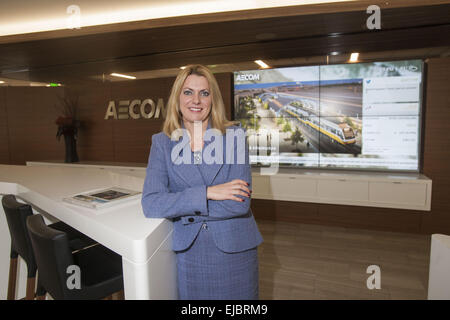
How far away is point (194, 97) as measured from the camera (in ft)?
4.78

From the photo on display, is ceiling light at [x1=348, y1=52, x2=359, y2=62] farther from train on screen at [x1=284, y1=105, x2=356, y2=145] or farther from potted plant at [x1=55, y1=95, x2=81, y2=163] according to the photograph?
potted plant at [x1=55, y1=95, x2=81, y2=163]

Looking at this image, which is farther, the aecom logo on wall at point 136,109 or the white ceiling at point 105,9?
the aecom logo on wall at point 136,109

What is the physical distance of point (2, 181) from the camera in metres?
2.13

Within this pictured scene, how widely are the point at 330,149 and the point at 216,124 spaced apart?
290 cm

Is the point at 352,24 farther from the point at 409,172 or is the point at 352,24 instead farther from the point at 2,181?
the point at 2,181

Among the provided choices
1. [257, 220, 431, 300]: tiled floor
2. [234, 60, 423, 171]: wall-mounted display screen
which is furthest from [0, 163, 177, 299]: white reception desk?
[234, 60, 423, 171]: wall-mounted display screen

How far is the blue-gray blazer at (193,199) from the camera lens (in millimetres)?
1257

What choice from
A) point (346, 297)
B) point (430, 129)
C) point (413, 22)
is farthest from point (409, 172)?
point (346, 297)

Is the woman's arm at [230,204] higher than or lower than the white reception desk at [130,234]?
higher

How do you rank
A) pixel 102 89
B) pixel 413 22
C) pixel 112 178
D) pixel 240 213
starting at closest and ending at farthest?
pixel 240 213
pixel 112 178
pixel 413 22
pixel 102 89

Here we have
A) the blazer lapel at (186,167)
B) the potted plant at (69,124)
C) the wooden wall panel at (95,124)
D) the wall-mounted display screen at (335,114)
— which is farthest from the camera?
the wooden wall panel at (95,124)

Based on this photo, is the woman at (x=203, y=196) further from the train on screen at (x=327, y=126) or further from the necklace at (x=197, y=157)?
the train on screen at (x=327, y=126)

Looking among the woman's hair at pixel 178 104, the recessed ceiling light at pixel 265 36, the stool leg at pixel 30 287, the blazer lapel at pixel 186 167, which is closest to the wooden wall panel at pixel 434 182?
the recessed ceiling light at pixel 265 36

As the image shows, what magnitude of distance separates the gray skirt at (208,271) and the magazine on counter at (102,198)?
44 centimetres
